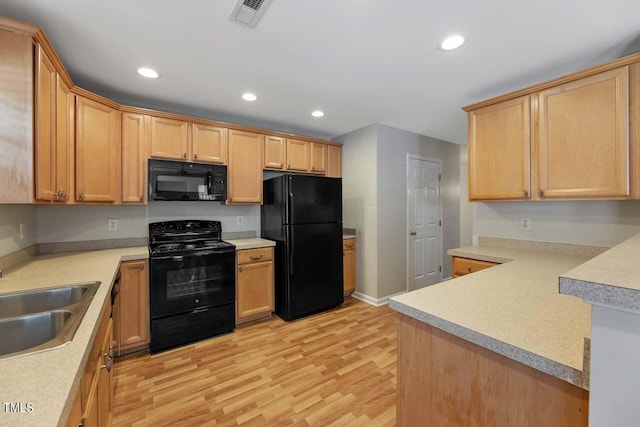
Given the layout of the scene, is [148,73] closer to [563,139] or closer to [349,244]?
[349,244]

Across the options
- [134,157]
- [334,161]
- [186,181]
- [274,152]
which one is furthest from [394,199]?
[134,157]

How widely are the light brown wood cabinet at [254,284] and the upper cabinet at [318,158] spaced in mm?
1312

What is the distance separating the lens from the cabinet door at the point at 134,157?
2520mm

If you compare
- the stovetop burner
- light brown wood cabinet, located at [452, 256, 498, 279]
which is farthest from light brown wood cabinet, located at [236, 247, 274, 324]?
light brown wood cabinet, located at [452, 256, 498, 279]

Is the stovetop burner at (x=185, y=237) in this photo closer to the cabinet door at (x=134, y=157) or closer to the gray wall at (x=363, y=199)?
the cabinet door at (x=134, y=157)

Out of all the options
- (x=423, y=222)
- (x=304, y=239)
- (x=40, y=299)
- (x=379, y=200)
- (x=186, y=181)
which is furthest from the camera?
(x=423, y=222)

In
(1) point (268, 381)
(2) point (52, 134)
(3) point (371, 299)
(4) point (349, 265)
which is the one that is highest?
(2) point (52, 134)

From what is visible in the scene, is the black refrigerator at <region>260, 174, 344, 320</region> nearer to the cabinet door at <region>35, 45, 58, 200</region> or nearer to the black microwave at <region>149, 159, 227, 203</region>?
the black microwave at <region>149, 159, 227, 203</region>

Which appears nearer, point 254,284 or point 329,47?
point 329,47

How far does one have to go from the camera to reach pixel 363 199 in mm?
3666

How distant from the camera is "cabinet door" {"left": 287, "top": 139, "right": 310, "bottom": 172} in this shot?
347 cm

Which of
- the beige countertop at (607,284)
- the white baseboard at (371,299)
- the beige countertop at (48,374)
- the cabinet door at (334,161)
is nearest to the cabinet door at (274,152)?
the cabinet door at (334,161)

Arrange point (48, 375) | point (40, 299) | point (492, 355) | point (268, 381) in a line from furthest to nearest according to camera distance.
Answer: point (268, 381) → point (40, 299) → point (492, 355) → point (48, 375)

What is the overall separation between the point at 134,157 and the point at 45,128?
0.99 metres
